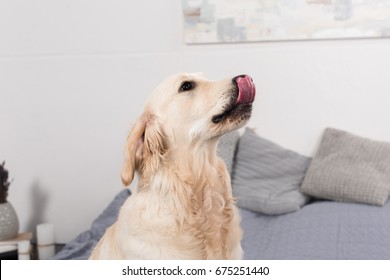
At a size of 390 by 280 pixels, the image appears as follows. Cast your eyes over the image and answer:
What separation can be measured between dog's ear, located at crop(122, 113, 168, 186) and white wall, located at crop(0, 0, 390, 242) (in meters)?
1.61

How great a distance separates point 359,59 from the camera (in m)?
3.09

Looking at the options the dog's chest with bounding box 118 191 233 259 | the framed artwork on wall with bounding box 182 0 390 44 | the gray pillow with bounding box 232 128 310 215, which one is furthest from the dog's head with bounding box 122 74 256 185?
the framed artwork on wall with bounding box 182 0 390 44

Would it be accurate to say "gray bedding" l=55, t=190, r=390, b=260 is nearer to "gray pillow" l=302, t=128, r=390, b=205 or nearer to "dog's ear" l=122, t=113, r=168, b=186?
"gray pillow" l=302, t=128, r=390, b=205

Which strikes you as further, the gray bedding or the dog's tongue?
the gray bedding

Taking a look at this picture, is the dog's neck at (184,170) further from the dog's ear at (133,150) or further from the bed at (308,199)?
the bed at (308,199)

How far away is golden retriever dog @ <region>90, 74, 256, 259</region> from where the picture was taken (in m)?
1.60

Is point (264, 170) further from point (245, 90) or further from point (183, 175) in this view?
point (245, 90)

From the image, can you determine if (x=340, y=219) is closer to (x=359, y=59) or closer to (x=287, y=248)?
(x=287, y=248)

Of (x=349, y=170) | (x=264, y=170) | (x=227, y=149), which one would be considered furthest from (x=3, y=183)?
(x=349, y=170)

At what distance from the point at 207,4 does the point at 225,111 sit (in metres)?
1.73

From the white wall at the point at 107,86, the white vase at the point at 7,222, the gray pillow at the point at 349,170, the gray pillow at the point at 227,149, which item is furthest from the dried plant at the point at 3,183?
the gray pillow at the point at 349,170

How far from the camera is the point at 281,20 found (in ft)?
10.2

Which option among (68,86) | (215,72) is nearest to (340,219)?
(215,72)

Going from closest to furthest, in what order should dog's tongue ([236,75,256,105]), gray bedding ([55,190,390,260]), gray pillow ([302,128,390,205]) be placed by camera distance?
dog's tongue ([236,75,256,105]) → gray bedding ([55,190,390,260]) → gray pillow ([302,128,390,205])
